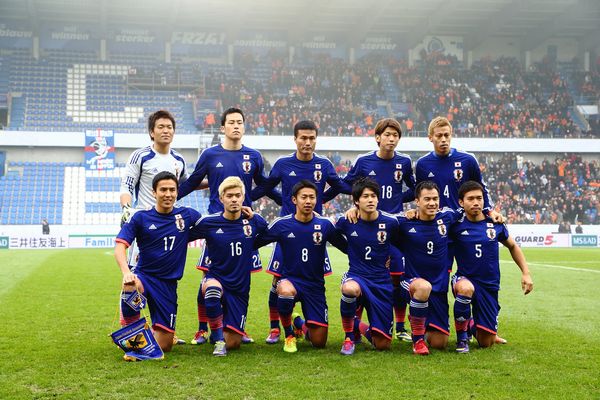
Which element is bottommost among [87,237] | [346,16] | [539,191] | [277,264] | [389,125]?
[87,237]

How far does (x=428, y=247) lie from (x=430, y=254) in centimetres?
6

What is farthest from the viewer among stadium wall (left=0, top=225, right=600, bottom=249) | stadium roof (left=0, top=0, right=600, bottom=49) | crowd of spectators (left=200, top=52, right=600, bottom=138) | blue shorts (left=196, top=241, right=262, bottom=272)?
stadium roof (left=0, top=0, right=600, bottom=49)

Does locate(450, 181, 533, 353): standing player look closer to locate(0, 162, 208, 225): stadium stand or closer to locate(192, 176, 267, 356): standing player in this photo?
locate(192, 176, 267, 356): standing player

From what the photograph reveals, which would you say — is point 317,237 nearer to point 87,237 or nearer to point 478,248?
point 478,248

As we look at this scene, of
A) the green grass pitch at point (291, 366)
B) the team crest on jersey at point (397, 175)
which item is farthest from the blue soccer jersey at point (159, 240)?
the team crest on jersey at point (397, 175)

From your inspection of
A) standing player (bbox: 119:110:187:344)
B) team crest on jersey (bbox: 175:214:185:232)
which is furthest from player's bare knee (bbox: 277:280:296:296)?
standing player (bbox: 119:110:187:344)

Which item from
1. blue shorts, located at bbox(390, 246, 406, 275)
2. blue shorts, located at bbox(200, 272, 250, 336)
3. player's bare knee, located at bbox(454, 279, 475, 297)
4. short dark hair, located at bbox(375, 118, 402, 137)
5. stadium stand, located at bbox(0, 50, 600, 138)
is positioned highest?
stadium stand, located at bbox(0, 50, 600, 138)

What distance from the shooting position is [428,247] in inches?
233

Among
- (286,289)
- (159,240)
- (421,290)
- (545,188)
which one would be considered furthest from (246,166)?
(545,188)

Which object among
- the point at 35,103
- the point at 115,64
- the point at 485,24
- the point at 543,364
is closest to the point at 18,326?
the point at 543,364

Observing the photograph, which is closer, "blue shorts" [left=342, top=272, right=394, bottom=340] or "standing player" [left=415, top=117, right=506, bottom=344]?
"blue shorts" [left=342, top=272, right=394, bottom=340]

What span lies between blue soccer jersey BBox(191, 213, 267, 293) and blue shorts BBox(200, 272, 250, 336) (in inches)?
1.5

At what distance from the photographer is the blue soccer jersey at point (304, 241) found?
604cm

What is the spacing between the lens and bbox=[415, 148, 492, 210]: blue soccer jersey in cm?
646
